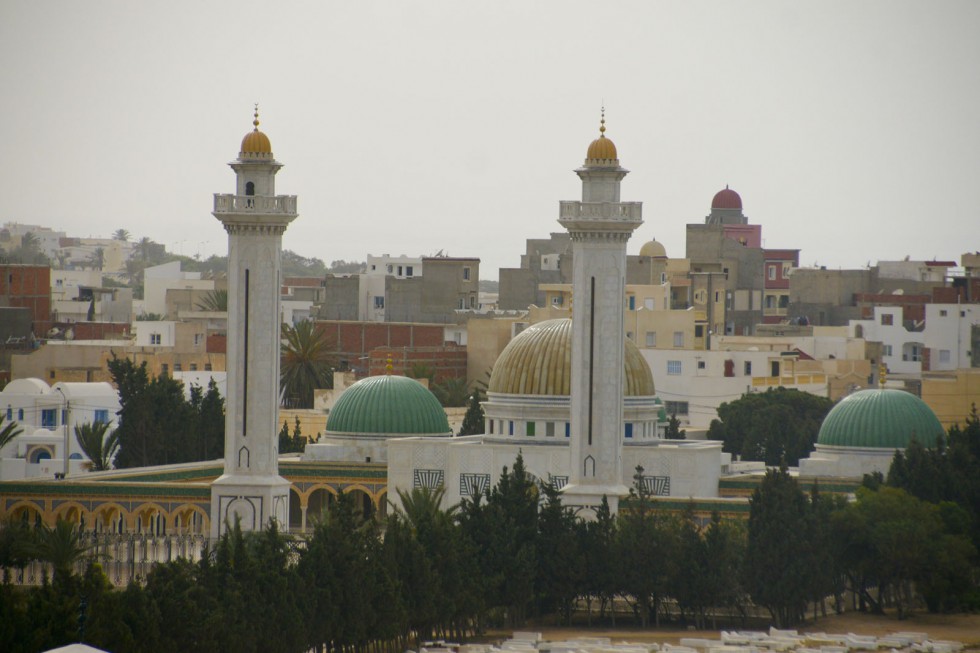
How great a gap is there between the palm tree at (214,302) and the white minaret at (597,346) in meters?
60.9

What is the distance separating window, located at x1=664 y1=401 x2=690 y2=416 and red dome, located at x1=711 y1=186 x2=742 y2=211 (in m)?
54.0

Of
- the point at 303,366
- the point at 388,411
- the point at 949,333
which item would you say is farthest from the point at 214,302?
the point at 388,411

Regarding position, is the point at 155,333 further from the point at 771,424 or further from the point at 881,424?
the point at 881,424

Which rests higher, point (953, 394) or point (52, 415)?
point (953, 394)

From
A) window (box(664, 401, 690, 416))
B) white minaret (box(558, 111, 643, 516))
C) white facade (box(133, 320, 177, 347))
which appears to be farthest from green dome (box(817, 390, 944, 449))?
white facade (box(133, 320, 177, 347))

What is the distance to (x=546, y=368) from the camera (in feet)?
193

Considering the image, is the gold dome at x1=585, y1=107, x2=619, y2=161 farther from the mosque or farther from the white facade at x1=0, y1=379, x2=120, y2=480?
the white facade at x1=0, y1=379, x2=120, y2=480

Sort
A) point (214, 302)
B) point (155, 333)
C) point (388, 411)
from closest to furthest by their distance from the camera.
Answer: point (388, 411)
point (155, 333)
point (214, 302)

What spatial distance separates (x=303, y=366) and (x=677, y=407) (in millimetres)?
14110

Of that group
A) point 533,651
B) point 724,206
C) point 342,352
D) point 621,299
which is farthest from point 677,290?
point 533,651

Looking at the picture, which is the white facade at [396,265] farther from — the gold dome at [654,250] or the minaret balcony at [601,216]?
the minaret balcony at [601,216]

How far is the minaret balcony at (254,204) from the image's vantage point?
52000 millimetres

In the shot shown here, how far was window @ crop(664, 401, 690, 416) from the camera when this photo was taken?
295 feet

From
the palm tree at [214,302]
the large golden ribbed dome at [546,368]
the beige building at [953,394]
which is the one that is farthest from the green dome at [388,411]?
the palm tree at [214,302]
